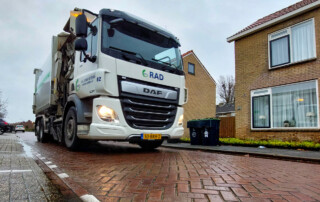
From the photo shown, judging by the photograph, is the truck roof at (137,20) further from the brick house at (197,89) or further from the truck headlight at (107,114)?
the brick house at (197,89)

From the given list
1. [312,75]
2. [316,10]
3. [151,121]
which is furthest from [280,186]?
A: [316,10]

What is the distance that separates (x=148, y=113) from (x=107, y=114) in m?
1.02

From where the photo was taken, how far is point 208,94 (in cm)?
2500

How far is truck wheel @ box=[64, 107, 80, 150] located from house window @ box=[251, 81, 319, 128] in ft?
28.0

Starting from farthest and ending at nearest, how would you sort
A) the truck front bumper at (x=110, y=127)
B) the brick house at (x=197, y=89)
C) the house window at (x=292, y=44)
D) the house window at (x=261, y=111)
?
the brick house at (x=197, y=89) → the house window at (x=261, y=111) → the house window at (x=292, y=44) → the truck front bumper at (x=110, y=127)

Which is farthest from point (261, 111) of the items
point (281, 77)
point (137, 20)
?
point (137, 20)

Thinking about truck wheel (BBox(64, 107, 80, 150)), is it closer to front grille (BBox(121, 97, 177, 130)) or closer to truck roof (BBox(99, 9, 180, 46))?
front grille (BBox(121, 97, 177, 130))

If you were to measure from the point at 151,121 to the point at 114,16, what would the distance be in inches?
104

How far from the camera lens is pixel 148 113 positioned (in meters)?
5.72

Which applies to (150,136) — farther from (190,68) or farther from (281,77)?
(190,68)

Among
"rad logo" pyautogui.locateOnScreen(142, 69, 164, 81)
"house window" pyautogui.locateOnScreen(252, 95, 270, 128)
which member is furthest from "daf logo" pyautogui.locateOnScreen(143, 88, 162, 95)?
"house window" pyautogui.locateOnScreen(252, 95, 270, 128)

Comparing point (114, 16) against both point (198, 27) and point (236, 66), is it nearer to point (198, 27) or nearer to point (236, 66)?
point (236, 66)

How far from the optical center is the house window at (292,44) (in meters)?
9.85

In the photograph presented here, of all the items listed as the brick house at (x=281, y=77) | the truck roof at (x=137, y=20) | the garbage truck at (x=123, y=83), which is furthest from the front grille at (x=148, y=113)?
the brick house at (x=281, y=77)
